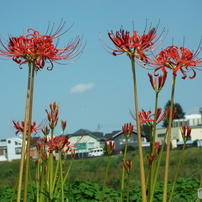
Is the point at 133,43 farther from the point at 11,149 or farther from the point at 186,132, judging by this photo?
the point at 11,149

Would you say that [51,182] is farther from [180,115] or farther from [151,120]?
[180,115]

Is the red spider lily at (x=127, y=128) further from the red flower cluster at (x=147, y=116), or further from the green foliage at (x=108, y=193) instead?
the green foliage at (x=108, y=193)

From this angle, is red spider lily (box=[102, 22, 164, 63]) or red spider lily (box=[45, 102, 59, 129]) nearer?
red spider lily (box=[102, 22, 164, 63])

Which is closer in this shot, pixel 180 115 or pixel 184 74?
pixel 184 74

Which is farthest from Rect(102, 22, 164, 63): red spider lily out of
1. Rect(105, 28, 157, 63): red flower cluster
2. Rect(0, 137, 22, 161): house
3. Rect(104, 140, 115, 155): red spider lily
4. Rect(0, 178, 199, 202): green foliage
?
Rect(0, 137, 22, 161): house

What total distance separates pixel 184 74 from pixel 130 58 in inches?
19.0

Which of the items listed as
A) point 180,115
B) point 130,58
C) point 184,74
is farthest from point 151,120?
point 180,115

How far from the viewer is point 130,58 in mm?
2564

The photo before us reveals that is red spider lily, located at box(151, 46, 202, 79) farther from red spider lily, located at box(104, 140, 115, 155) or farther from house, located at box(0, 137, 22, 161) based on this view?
house, located at box(0, 137, 22, 161)

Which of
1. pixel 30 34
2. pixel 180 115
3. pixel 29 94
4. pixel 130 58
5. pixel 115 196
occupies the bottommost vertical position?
pixel 115 196

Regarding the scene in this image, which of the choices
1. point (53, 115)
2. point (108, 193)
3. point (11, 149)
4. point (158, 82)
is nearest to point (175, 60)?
point (158, 82)

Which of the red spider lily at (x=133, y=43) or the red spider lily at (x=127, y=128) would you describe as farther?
the red spider lily at (x=127, y=128)

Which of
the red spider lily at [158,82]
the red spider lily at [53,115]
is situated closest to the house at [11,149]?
the red spider lily at [53,115]

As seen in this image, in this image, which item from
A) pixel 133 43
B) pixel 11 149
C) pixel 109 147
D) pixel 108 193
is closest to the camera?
pixel 133 43
